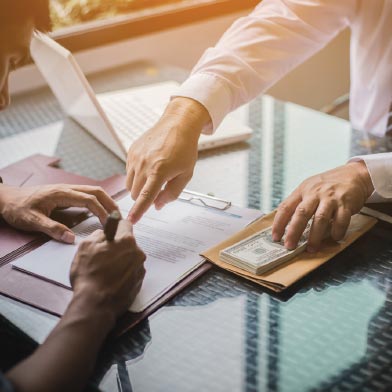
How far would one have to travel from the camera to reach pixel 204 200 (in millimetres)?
1211

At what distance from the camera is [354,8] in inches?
61.7

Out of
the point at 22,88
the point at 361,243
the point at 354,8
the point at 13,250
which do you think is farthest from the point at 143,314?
the point at 22,88

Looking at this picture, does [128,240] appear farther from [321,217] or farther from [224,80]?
[224,80]

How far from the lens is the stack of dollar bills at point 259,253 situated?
3.17 ft

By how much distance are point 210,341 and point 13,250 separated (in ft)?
1.38

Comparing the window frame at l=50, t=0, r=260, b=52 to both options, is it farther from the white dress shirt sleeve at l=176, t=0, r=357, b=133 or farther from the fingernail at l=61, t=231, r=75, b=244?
the fingernail at l=61, t=231, r=75, b=244

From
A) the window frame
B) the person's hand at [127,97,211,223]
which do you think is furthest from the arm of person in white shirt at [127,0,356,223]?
the window frame

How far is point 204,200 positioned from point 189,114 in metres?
0.19

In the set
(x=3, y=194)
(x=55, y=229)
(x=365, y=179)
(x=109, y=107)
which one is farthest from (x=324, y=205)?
(x=109, y=107)

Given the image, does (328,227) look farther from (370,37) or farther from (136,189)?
(370,37)

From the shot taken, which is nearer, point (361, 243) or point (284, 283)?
point (284, 283)

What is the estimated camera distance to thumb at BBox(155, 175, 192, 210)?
45.8 inches

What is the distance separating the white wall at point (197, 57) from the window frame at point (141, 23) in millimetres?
38

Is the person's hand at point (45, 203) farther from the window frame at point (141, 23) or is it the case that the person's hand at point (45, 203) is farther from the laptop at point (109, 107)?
the window frame at point (141, 23)
